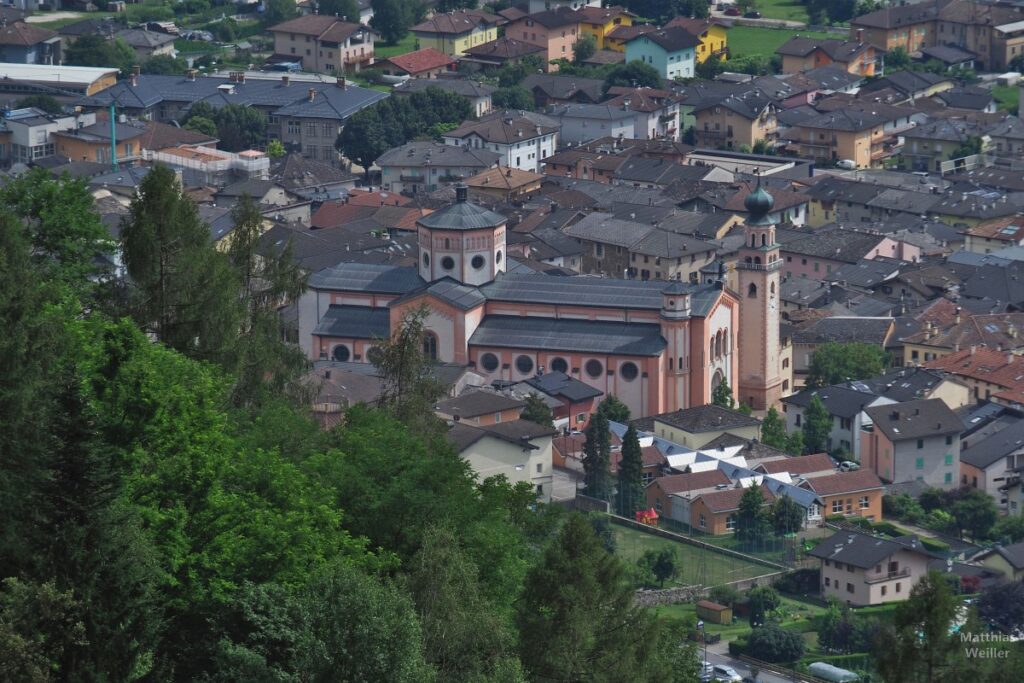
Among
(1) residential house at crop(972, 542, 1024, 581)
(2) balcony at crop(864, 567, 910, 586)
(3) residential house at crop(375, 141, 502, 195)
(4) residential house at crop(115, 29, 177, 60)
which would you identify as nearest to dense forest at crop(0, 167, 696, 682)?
(2) balcony at crop(864, 567, 910, 586)

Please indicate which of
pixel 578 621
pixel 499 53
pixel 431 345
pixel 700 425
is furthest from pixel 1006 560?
pixel 499 53

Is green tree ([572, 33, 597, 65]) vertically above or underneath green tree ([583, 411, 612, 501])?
underneath

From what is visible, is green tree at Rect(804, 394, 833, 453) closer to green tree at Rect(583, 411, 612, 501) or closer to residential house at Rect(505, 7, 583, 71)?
green tree at Rect(583, 411, 612, 501)

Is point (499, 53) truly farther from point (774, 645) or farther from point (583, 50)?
point (774, 645)

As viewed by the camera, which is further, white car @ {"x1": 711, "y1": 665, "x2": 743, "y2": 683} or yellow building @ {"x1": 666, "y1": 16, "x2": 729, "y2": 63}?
yellow building @ {"x1": 666, "y1": 16, "x2": 729, "y2": 63}

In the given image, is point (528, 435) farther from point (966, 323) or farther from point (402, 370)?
point (966, 323)

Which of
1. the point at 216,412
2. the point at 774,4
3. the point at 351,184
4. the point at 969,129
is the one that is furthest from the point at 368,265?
the point at 774,4
